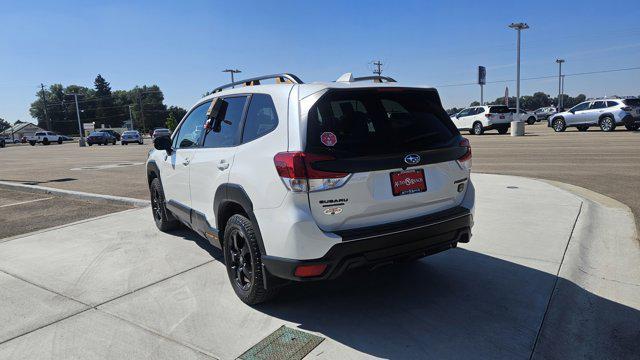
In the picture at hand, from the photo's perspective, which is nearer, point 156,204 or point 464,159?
point 464,159

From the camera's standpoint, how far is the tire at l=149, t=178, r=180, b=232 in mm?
5839

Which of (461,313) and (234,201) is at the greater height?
(234,201)

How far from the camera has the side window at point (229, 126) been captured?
3862 millimetres

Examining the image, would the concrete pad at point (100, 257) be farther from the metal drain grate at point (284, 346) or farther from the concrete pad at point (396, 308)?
the metal drain grate at point (284, 346)

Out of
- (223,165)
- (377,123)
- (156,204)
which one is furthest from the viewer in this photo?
(156,204)

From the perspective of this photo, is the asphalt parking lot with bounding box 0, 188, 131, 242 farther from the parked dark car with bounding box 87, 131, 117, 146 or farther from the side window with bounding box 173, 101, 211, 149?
the parked dark car with bounding box 87, 131, 117, 146

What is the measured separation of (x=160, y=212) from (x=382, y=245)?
389cm

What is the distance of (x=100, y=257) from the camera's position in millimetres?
5102

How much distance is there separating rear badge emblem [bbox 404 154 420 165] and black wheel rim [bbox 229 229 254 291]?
1391 millimetres

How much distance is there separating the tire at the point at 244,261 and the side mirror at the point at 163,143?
179 cm

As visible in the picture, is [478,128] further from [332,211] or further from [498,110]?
[332,211]

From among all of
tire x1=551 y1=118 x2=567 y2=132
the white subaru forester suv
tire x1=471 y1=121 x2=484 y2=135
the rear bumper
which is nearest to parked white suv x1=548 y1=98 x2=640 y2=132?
tire x1=551 y1=118 x2=567 y2=132

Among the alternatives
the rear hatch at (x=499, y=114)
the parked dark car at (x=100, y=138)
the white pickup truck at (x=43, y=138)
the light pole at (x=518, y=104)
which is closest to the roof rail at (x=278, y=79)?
the light pole at (x=518, y=104)

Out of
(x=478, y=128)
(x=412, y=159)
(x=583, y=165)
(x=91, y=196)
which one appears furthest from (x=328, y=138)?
(x=478, y=128)
